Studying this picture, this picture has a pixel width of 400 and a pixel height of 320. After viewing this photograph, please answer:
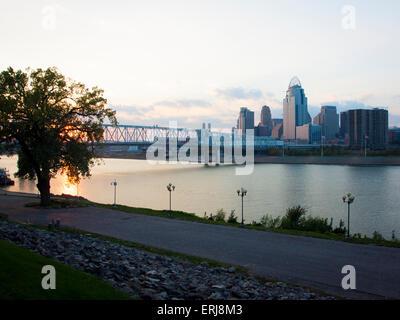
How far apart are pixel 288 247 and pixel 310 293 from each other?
4.43 m

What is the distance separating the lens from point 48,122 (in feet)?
67.6

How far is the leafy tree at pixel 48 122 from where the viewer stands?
1966 centimetres

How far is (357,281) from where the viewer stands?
864 cm

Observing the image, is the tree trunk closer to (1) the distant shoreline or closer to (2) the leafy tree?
(2) the leafy tree

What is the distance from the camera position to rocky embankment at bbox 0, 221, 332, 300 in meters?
6.97

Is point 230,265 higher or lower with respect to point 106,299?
lower

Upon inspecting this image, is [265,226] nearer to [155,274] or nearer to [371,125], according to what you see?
[155,274]

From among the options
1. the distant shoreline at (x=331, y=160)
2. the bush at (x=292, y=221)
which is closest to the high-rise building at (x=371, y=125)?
the distant shoreline at (x=331, y=160)

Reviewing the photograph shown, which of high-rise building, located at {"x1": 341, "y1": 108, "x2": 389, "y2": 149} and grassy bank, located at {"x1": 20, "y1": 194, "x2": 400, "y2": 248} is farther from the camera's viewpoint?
high-rise building, located at {"x1": 341, "y1": 108, "x2": 389, "y2": 149}

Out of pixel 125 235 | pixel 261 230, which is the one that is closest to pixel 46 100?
pixel 125 235

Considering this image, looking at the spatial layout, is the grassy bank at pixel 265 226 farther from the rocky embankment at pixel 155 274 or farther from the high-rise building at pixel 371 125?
the high-rise building at pixel 371 125

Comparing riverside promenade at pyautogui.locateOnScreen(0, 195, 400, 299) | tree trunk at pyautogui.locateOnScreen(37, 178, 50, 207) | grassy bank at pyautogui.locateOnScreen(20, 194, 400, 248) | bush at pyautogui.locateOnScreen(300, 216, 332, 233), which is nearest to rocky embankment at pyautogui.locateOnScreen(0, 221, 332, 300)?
riverside promenade at pyautogui.locateOnScreen(0, 195, 400, 299)

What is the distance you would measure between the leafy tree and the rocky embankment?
10745 millimetres
